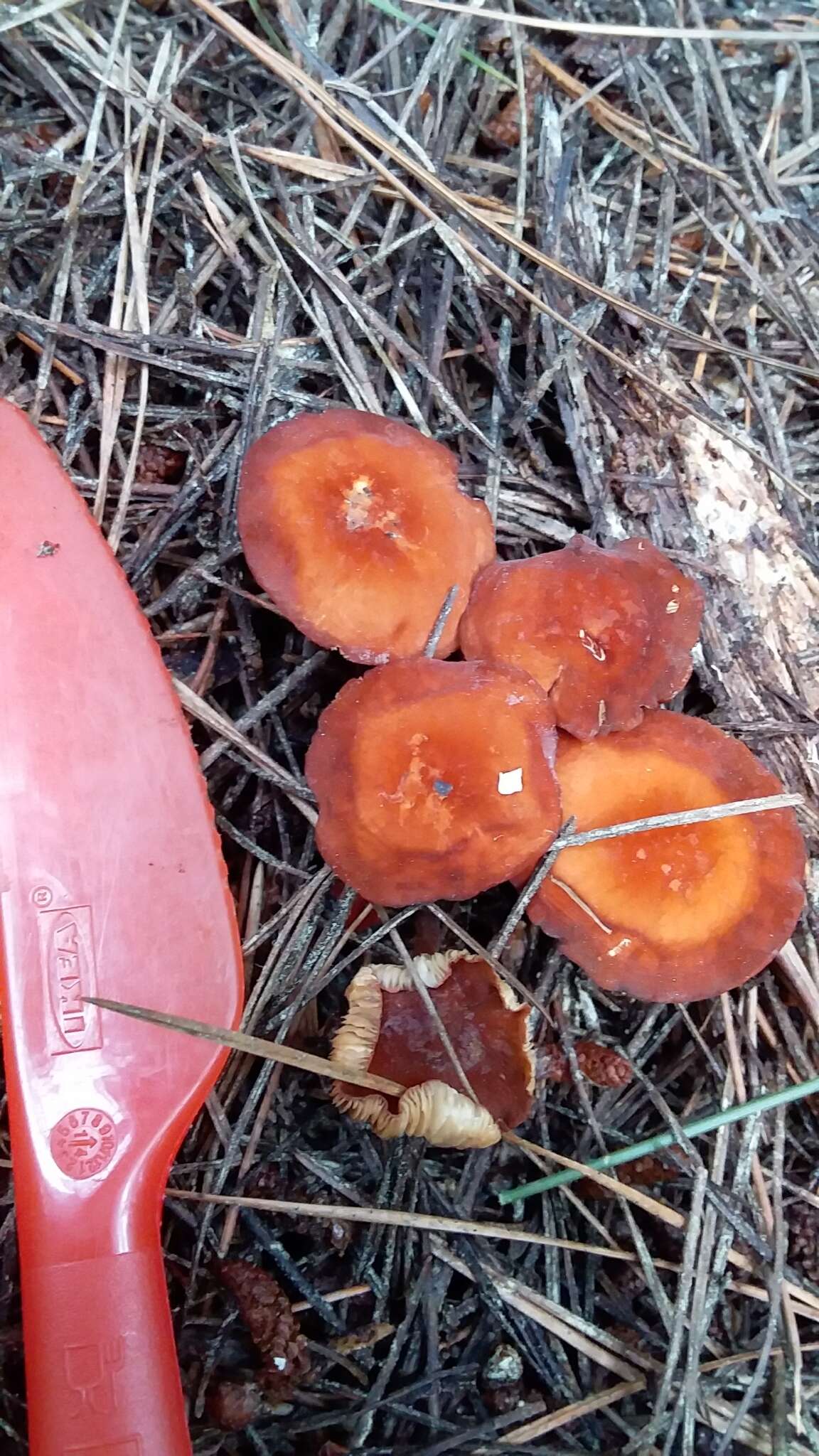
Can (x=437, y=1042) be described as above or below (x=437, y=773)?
below

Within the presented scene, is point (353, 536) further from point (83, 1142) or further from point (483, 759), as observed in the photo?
point (83, 1142)

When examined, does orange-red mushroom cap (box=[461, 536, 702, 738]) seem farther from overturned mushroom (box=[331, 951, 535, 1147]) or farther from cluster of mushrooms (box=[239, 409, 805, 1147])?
overturned mushroom (box=[331, 951, 535, 1147])

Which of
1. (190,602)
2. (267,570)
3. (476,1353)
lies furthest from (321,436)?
(476,1353)

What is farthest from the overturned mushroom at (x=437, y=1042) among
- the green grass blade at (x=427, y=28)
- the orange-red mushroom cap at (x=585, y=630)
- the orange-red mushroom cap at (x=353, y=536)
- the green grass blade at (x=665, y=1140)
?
the green grass blade at (x=427, y=28)

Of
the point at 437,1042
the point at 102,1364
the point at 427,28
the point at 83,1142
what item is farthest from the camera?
the point at 427,28

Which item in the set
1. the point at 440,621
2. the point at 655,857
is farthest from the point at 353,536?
the point at 655,857

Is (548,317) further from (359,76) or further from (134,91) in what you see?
(134,91)
